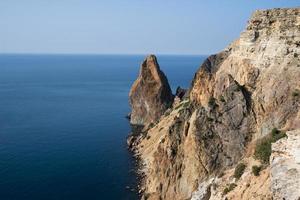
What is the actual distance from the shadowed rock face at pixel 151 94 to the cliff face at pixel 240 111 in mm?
58165

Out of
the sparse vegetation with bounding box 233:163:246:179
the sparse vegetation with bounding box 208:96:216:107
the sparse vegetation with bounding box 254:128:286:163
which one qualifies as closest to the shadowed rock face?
the sparse vegetation with bounding box 208:96:216:107

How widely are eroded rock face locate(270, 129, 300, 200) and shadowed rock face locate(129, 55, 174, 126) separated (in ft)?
319

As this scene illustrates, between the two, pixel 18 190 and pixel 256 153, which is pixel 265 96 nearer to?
pixel 256 153

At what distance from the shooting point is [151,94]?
127 m

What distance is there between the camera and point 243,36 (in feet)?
192

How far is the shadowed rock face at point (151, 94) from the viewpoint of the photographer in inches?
4956

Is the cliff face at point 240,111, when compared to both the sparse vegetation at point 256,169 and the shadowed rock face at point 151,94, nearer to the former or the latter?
the sparse vegetation at point 256,169

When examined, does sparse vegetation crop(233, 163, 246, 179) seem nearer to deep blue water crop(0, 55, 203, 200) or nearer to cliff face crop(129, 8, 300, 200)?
cliff face crop(129, 8, 300, 200)

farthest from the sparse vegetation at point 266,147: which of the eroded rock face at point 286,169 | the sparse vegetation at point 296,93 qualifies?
the eroded rock face at point 286,169

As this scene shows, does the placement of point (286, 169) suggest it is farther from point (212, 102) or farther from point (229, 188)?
point (212, 102)

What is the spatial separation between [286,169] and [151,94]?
10361cm

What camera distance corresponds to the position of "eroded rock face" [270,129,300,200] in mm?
22625

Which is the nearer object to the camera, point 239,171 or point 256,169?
point 256,169

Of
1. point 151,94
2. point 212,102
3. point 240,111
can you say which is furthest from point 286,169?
point 151,94
